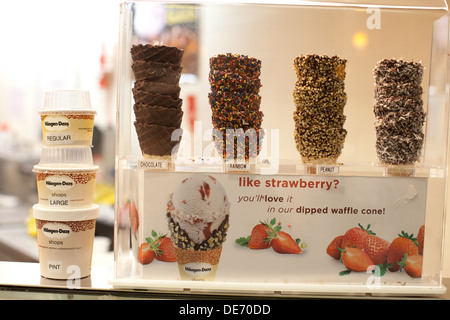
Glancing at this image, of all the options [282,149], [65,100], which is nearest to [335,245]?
[282,149]

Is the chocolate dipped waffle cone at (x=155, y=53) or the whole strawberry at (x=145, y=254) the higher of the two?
the chocolate dipped waffle cone at (x=155, y=53)

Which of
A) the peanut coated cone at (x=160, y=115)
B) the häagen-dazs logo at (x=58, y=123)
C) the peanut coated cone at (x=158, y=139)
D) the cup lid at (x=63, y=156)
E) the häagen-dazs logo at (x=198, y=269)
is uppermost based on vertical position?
the peanut coated cone at (x=160, y=115)

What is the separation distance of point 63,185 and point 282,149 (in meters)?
0.69

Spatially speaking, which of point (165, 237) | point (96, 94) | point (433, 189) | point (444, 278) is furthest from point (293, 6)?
point (96, 94)

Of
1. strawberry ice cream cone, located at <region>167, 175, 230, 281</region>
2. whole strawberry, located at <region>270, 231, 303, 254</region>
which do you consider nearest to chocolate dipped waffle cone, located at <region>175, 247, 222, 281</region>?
strawberry ice cream cone, located at <region>167, 175, 230, 281</region>

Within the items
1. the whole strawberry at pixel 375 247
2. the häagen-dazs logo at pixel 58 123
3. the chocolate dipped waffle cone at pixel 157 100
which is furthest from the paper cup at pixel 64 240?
the whole strawberry at pixel 375 247

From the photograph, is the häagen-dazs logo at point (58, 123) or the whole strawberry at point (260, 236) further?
the häagen-dazs logo at point (58, 123)

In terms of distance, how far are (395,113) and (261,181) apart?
1.44 ft

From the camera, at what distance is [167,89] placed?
1.43 m

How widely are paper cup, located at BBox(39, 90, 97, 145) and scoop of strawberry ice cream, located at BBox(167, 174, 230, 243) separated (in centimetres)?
38

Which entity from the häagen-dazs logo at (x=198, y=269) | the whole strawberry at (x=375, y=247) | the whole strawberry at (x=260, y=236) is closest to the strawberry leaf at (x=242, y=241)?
the whole strawberry at (x=260, y=236)

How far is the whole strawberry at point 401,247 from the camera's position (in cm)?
141

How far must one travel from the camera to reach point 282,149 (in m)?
1.47

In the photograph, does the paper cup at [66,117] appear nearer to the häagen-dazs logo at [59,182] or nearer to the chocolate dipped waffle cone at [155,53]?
the häagen-dazs logo at [59,182]
